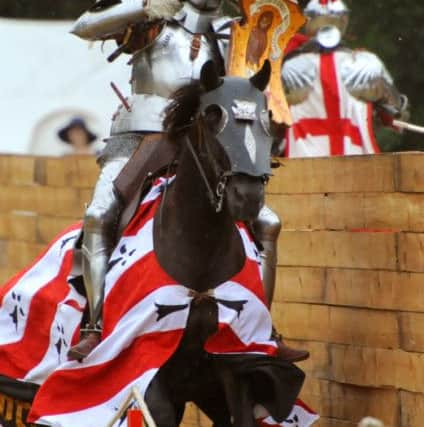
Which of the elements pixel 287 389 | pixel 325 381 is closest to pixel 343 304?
pixel 325 381

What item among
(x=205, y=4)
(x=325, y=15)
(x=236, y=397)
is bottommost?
(x=236, y=397)

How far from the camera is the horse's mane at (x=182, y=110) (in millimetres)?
8391

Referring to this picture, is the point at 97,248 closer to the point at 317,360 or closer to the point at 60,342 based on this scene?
the point at 60,342

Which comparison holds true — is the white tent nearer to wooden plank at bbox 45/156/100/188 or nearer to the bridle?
wooden plank at bbox 45/156/100/188

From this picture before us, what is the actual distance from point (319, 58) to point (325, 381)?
338 cm

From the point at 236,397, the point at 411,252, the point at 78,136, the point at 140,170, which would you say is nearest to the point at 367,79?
the point at 411,252

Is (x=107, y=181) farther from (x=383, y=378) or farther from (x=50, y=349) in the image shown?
(x=383, y=378)

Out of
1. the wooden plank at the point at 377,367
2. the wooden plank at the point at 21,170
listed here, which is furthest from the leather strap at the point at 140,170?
the wooden plank at the point at 21,170

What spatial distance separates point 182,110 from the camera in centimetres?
845

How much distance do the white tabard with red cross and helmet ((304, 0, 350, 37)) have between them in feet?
1.36

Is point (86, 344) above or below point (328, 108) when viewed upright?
below

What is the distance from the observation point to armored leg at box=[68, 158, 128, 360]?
28.7 ft

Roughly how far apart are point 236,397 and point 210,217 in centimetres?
86

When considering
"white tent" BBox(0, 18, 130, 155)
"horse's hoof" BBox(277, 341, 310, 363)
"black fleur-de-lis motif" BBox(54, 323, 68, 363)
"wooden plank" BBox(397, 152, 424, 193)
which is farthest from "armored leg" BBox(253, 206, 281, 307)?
"white tent" BBox(0, 18, 130, 155)
